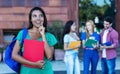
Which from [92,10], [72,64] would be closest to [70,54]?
[72,64]

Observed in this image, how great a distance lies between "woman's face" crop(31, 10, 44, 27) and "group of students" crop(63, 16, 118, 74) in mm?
4736

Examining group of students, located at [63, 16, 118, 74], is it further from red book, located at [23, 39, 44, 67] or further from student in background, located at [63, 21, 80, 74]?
red book, located at [23, 39, 44, 67]

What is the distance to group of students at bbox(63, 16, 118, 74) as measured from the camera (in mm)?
8531

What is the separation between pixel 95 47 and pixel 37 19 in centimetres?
488

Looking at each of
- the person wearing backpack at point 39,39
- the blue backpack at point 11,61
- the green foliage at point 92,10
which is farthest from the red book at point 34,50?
the green foliage at point 92,10

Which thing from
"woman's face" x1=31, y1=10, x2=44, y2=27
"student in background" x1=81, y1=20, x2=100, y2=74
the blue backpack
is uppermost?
→ "woman's face" x1=31, y1=10, x2=44, y2=27

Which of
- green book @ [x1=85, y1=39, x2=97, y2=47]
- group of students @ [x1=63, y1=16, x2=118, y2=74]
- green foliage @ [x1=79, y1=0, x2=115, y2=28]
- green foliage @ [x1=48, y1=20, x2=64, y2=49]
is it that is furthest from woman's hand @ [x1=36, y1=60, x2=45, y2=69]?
green foliage @ [x1=79, y1=0, x2=115, y2=28]

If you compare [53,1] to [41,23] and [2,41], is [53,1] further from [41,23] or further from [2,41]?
[41,23]

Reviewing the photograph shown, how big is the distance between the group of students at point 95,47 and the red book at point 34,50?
479cm

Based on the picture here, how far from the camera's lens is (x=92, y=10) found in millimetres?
17391

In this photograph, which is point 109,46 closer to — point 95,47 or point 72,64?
point 95,47

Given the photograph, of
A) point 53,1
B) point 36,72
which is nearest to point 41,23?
point 36,72

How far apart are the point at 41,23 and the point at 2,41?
11.5 m

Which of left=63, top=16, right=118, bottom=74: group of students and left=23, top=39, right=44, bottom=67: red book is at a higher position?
left=23, top=39, right=44, bottom=67: red book
